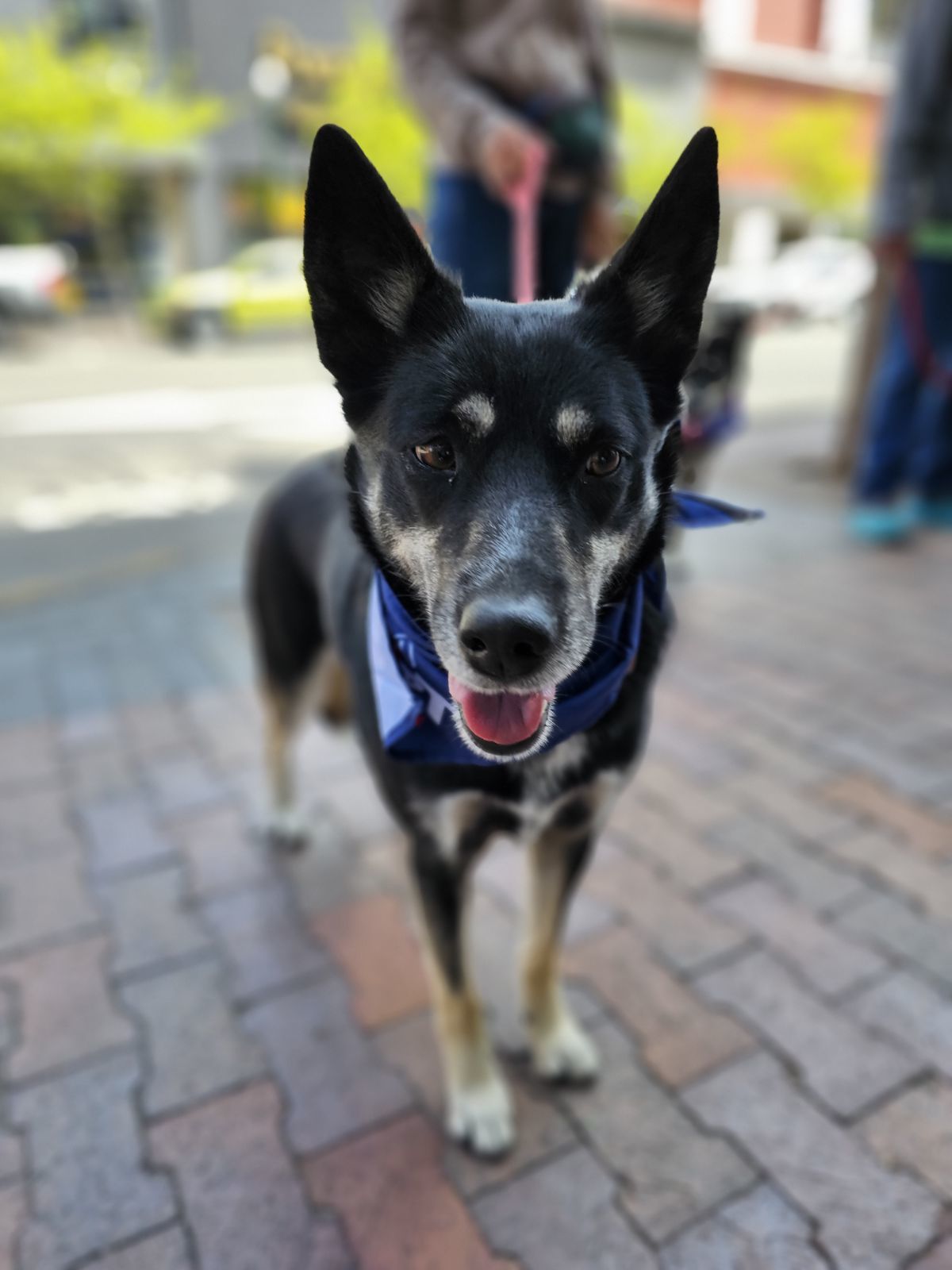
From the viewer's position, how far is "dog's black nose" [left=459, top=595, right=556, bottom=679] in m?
1.30

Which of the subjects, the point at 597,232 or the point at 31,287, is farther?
the point at 31,287

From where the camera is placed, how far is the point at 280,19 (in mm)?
24781

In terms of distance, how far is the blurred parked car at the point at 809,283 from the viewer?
23000 mm

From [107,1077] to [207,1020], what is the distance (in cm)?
24

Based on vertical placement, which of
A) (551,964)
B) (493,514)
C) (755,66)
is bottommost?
(551,964)

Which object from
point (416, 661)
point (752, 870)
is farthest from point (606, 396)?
point (752, 870)

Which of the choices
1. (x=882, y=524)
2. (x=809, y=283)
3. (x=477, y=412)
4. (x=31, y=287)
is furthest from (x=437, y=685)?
(x=809, y=283)

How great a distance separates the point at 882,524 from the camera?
18.1ft

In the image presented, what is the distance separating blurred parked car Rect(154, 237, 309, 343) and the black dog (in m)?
17.8

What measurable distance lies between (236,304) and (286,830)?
1744 centimetres

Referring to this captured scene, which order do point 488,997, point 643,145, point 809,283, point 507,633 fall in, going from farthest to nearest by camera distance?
point 643,145
point 809,283
point 488,997
point 507,633

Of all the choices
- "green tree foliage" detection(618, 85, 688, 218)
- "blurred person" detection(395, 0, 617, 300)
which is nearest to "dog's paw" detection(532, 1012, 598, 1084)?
"blurred person" detection(395, 0, 617, 300)

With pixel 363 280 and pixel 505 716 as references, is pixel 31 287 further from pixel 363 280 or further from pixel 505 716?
pixel 505 716

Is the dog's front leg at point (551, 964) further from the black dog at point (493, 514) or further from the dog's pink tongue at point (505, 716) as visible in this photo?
the dog's pink tongue at point (505, 716)
